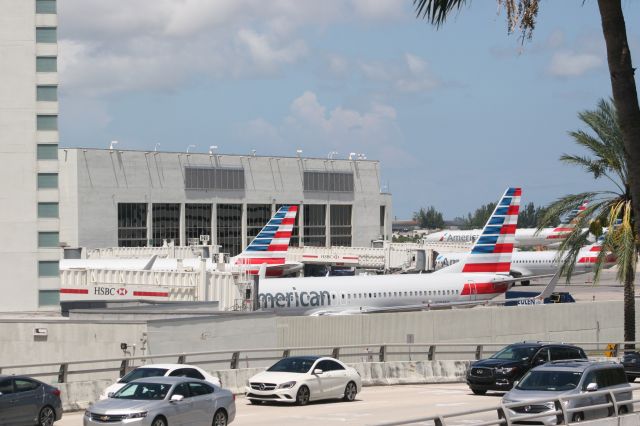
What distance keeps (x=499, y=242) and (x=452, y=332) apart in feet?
68.5

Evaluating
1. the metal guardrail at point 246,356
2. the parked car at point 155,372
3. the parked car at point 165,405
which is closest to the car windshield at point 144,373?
the parked car at point 155,372

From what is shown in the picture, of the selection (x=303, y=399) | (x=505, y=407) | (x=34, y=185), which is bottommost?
(x=303, y=399)

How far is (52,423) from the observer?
24.4 metres

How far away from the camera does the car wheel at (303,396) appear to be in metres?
29.1

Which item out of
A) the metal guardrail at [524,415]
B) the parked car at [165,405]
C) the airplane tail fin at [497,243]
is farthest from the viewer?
the airplane tail fin at [497,243]

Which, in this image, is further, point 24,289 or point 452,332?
point 452,332

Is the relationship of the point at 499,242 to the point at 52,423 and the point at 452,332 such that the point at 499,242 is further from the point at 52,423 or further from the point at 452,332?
the point at 52,423

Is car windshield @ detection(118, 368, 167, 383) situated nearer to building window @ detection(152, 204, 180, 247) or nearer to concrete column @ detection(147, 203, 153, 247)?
concrete column @ detection(147, 203, 153, 247)

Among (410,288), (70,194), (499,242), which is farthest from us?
(70,194)

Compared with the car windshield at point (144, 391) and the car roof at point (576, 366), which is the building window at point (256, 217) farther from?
the car windshield at point (144, 391)

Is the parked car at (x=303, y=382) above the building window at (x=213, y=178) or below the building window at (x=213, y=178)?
below

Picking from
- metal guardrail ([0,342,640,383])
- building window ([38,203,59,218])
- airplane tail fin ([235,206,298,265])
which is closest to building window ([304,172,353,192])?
airplane tail fin ([235,206,298,265])

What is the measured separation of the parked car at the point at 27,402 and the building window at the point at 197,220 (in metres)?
91.5

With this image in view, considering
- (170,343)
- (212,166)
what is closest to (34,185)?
(170,343)
